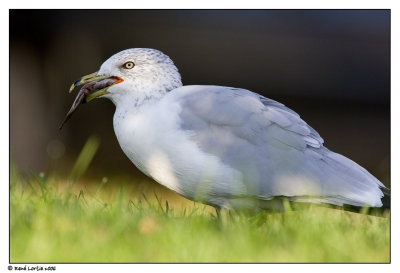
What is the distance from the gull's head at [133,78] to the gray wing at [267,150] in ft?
0.95

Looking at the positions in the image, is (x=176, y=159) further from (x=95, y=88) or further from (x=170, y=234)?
(x=95, y=88)

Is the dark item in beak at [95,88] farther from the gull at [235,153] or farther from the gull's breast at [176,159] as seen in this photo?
the gull's breast at [176,159]

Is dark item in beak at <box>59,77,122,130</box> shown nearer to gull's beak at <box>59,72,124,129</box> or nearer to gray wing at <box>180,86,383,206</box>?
gull's beak at <box>59,72,124,129</box>

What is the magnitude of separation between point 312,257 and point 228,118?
1066mm

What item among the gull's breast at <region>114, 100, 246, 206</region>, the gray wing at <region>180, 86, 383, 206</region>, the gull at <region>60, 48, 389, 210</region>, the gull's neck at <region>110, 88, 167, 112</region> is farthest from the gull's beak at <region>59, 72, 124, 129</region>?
the gray wing at <region>180, 86, 383, 206</region>

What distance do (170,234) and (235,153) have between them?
0.79 metres

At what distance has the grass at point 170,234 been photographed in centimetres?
333

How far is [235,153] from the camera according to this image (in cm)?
407

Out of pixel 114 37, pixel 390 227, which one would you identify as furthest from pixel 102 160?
pixel 390 227

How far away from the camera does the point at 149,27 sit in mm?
8297

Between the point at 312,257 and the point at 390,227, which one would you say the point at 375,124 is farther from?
the point at 312,257

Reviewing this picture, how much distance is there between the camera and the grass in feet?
10.9

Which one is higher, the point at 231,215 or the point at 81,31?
the point at 81,31

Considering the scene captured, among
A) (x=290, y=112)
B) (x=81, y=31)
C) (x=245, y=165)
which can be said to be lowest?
(x=245, y=165)
